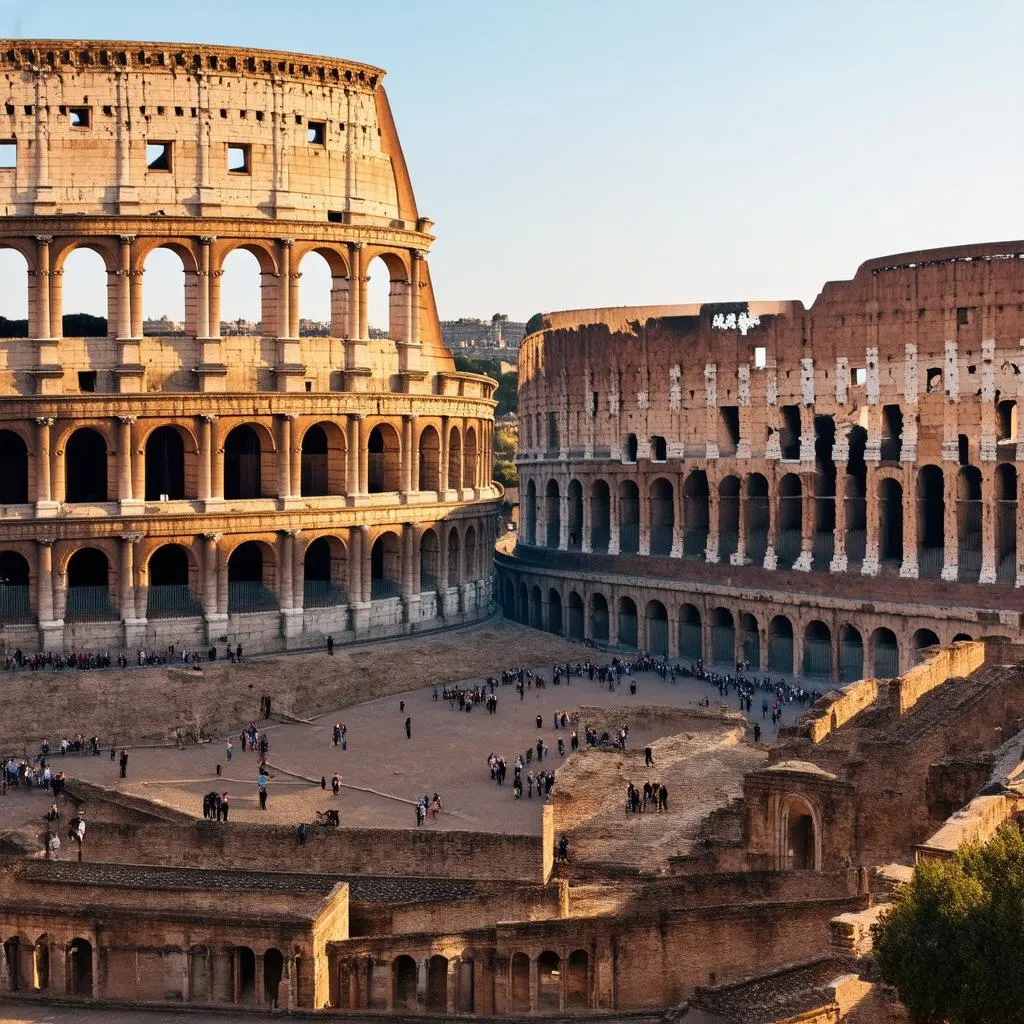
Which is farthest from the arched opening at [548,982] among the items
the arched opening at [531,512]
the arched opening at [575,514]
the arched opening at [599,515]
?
the arched opening at [531,512]

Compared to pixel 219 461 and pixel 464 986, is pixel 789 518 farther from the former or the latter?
pixel 464 986

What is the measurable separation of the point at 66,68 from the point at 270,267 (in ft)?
27.4

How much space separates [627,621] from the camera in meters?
64.0

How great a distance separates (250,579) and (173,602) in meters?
3.56

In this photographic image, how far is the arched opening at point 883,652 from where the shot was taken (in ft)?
178

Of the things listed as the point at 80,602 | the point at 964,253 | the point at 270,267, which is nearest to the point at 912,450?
the point at 964,253

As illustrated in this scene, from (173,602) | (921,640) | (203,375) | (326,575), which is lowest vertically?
(921,640)

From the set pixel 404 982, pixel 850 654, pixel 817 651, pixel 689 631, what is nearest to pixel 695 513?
pixel 689 631

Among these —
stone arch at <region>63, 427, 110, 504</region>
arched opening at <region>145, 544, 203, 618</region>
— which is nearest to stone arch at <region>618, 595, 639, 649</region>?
arched opening at <region>145, 544, 203, 618</region>

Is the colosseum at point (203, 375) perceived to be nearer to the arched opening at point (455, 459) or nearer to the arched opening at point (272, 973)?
the arched opening at point (455, 459)

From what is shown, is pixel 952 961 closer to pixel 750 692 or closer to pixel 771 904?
pixel 771 904

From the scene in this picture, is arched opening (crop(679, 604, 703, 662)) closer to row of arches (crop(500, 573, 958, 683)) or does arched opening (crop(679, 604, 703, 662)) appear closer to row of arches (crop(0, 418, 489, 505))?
row of arches (crop(500, 573, 958, 683))

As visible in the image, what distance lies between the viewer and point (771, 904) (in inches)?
1037

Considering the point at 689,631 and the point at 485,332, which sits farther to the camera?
the point at 485,332
